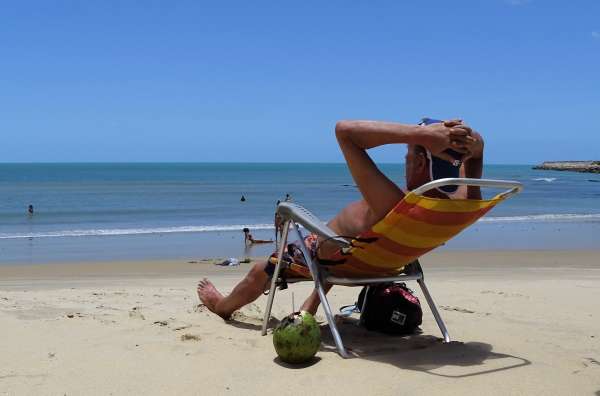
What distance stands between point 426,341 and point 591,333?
1151 mm

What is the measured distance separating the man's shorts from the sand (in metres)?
0.44

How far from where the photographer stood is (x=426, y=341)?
3.84 meters

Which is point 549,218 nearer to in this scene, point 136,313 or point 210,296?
point 210,296

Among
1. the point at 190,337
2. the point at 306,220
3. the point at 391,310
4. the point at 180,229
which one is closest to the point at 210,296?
the point at 190,337

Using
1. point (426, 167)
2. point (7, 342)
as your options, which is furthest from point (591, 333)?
point (7, 342)

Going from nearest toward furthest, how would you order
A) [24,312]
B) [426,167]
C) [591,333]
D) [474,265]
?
1. [426,167]
2. [591,333]
3. [24,312]
4. [474,265]

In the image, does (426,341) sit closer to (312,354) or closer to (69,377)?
(312,354)

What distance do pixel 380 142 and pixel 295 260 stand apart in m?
1.18

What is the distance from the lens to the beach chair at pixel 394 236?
303cm

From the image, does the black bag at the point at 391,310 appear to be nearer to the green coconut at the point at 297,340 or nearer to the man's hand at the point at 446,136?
the green coconut at the point at 297,340

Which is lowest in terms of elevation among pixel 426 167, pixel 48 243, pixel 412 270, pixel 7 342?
pixel 48 243

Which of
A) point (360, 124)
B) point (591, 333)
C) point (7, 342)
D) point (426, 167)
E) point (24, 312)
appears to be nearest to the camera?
point (360, 124)

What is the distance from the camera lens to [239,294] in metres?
4.32

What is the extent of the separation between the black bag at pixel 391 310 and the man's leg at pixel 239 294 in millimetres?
727
